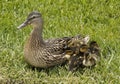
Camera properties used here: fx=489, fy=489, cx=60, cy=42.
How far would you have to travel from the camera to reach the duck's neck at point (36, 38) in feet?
20.7

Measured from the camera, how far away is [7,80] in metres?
6.05

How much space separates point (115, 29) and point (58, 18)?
0.89 m

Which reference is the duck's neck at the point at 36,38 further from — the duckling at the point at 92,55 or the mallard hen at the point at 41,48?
the duckling at the point at 92,55

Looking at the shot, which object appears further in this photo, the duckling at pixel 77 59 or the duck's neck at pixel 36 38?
the duck's neck at pixel 36 38

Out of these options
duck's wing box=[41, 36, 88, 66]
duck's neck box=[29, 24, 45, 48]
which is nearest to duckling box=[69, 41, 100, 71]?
duck's wing box=[41, 36, 88, 66]

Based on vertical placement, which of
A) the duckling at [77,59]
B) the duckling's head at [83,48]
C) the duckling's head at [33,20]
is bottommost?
the duckling at [77,59]

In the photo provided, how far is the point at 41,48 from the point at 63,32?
3.03ft

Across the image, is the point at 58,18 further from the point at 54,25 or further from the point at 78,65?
the point at 78,65

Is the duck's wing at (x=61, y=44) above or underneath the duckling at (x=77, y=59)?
above

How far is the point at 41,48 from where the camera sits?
629 centimetres

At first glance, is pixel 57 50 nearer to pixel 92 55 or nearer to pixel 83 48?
pixel 83 48

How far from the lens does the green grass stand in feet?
20.2

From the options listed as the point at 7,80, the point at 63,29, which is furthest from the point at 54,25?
the point at 7,80

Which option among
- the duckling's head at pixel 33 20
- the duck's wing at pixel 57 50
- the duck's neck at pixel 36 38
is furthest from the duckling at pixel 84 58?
the duckling's head at pixel 33 20
